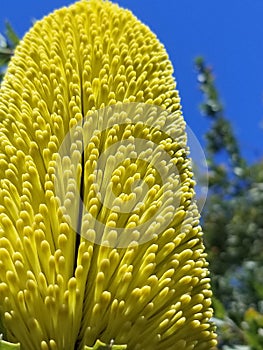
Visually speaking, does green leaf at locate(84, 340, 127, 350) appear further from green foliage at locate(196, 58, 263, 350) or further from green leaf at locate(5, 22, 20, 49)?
green foliage at locate(196, 58, 263, 350)

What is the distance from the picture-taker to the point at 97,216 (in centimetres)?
129

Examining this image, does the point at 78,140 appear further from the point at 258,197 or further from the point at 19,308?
the point at 258,197

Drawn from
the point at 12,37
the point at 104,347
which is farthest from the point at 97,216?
the point at 12,37

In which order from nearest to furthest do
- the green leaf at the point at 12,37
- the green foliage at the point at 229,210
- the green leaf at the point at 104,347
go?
the green leaf at the point at 104,347
the green leaf at the point at 12,37
the green foliage at the point at 229,210

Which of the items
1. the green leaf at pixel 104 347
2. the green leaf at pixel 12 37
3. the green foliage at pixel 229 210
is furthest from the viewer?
the green foliage at pixel 229 210

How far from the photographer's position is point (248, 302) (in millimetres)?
3889

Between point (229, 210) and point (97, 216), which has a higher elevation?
point (229, 210)

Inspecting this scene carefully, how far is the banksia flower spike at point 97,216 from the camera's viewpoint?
1.17m

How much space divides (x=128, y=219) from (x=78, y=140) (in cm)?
22

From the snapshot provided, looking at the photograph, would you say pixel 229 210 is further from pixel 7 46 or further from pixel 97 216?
pixel 97 216

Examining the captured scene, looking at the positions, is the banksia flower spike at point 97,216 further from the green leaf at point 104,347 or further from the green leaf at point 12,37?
the green leaf at point 12,37

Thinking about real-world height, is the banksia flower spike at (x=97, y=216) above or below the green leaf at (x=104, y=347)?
above

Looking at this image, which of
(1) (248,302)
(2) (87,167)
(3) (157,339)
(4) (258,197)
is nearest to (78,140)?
(2) (87,167)

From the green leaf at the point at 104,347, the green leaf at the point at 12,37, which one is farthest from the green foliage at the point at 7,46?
the green leaf at the point at 104,347
